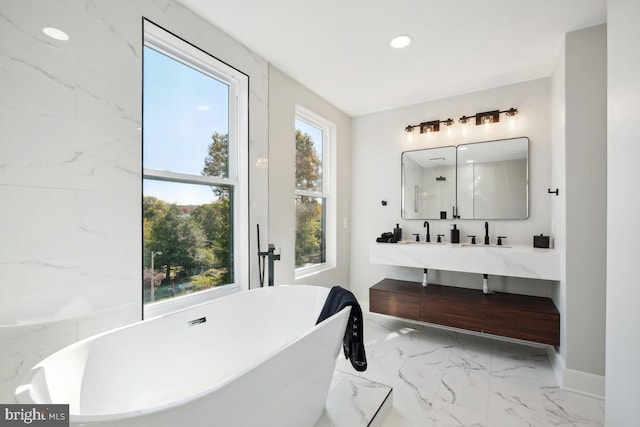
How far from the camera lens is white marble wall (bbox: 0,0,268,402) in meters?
1.27

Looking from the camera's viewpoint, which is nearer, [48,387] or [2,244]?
[48,387]

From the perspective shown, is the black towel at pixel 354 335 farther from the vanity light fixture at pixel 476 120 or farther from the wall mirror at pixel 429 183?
the vanity light fixture at pixel 476 120

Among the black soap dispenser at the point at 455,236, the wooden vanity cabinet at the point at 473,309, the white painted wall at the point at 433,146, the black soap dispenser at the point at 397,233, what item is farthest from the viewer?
the black soap dispenser at the point at 397,233

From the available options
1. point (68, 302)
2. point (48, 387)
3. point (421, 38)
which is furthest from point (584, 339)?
point (68, 302)

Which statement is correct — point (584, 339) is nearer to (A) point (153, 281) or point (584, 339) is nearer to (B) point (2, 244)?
(A) point (153, 281)

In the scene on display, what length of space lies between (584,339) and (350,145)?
2.97 metres

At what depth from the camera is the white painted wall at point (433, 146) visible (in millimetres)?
2904

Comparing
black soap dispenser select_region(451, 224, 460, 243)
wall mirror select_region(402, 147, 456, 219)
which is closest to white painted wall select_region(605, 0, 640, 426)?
black soap dispenser select_region(451, 224, 460, 243)

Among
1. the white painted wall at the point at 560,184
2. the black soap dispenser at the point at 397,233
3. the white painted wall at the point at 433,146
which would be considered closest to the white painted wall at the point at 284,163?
the white painted wall at the point at 433,146

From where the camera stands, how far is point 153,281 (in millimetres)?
1928

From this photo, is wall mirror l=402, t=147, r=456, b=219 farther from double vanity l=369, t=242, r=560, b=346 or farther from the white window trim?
the white window trim

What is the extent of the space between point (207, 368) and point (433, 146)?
309 cm

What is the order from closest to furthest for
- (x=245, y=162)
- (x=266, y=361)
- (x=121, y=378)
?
(x=266, y=361), (x=121, y=378), (x=245, y=162)

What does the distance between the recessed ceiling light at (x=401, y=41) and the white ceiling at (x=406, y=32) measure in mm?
39
